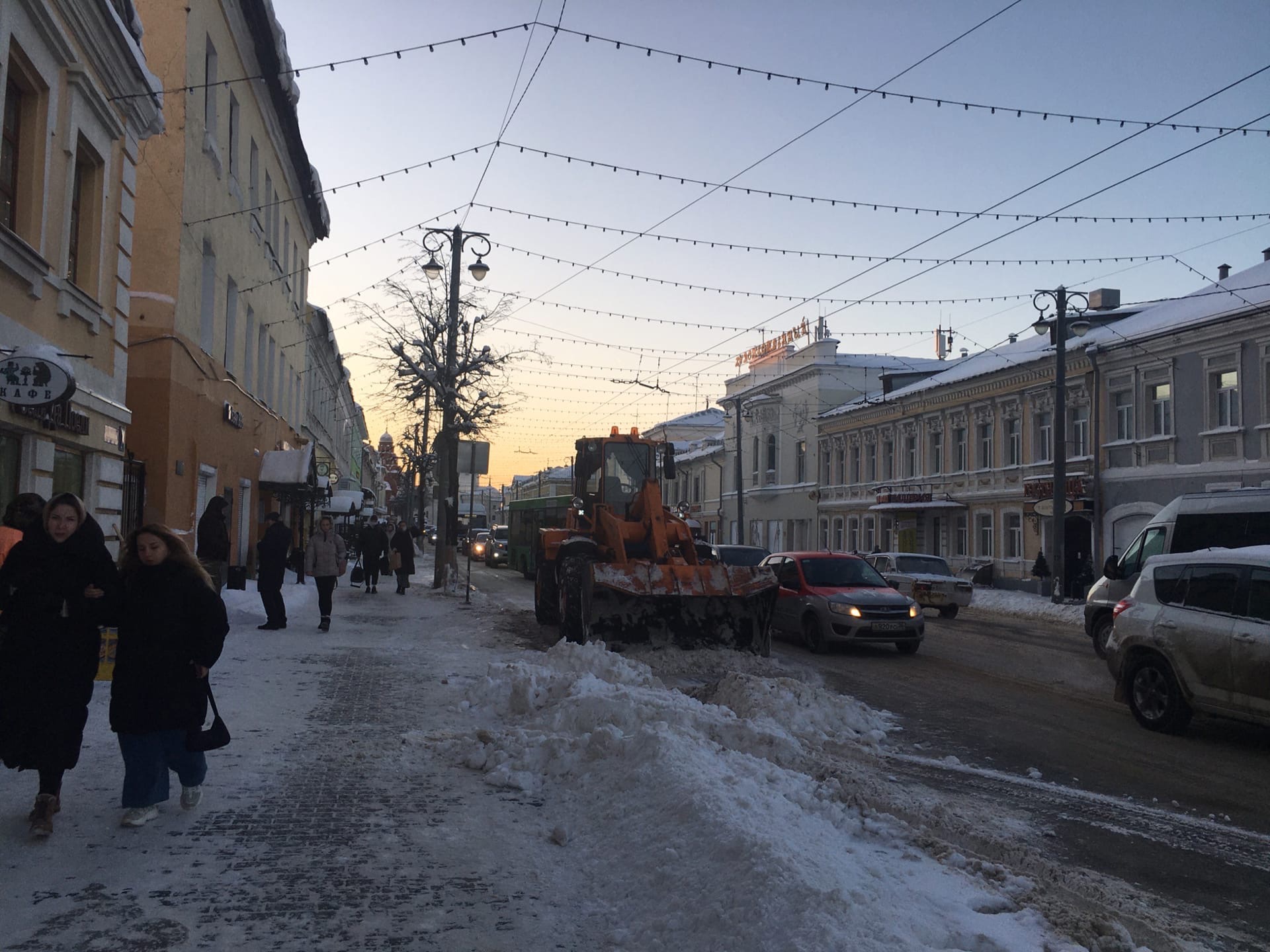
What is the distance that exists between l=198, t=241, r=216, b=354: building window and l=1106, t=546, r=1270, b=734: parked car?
1539cm

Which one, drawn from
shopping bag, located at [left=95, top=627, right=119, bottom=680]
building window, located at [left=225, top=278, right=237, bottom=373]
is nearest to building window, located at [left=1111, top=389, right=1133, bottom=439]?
building window, located at [left=225, top=278, right=237, bottom=373]

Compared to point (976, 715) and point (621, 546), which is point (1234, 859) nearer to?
point (976, 715)

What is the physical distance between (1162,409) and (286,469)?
23.8 m

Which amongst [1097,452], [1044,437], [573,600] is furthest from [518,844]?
[1044,437]

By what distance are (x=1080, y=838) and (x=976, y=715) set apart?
13.4 ft

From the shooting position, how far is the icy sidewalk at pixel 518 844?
407 centimetres

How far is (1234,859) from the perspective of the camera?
5598 millimetres

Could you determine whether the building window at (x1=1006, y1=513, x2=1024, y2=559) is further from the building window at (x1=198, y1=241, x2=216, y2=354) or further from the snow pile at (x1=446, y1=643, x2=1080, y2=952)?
the snow pile at (x1=446, y1=643, x2=1080, y2=952)

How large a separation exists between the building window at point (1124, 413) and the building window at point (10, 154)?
28.9 m

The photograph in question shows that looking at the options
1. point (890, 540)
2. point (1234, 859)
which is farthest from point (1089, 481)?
point (1234, 859)

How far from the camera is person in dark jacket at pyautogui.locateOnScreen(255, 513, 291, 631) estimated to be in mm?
14180

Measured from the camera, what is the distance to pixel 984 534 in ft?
121

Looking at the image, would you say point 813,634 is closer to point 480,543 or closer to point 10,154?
point 10,154

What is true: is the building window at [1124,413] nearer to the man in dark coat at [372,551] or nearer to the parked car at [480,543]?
the man in dark coat at [372,551]
